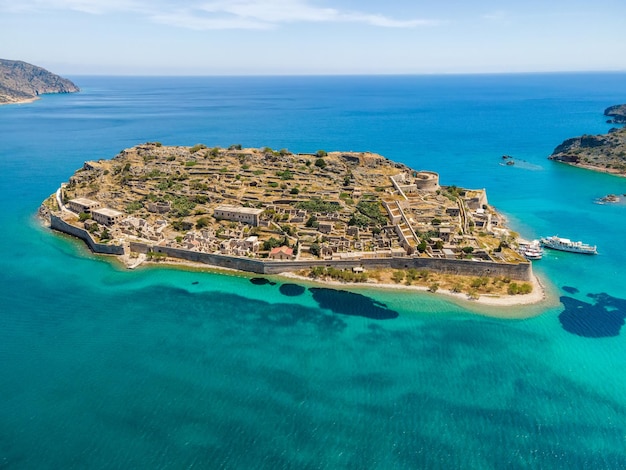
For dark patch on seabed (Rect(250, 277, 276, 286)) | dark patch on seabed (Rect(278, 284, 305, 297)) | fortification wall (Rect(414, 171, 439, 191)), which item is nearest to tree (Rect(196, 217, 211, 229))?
dark patch on seabed (Rect(250, 277, 276, 286))

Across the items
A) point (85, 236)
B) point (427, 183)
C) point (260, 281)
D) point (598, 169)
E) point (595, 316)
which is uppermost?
point (427, 183)

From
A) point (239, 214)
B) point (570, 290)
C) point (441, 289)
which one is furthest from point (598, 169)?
point (239, 214)

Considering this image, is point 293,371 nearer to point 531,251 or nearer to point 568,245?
point 531,251

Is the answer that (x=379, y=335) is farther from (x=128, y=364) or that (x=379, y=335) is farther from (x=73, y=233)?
(x=73, y=233)

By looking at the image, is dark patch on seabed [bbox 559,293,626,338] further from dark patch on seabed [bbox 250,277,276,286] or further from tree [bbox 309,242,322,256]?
dark patch on seabed [bbox 250,277,276,286]

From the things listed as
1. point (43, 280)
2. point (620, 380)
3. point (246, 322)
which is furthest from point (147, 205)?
point (620, 380)
